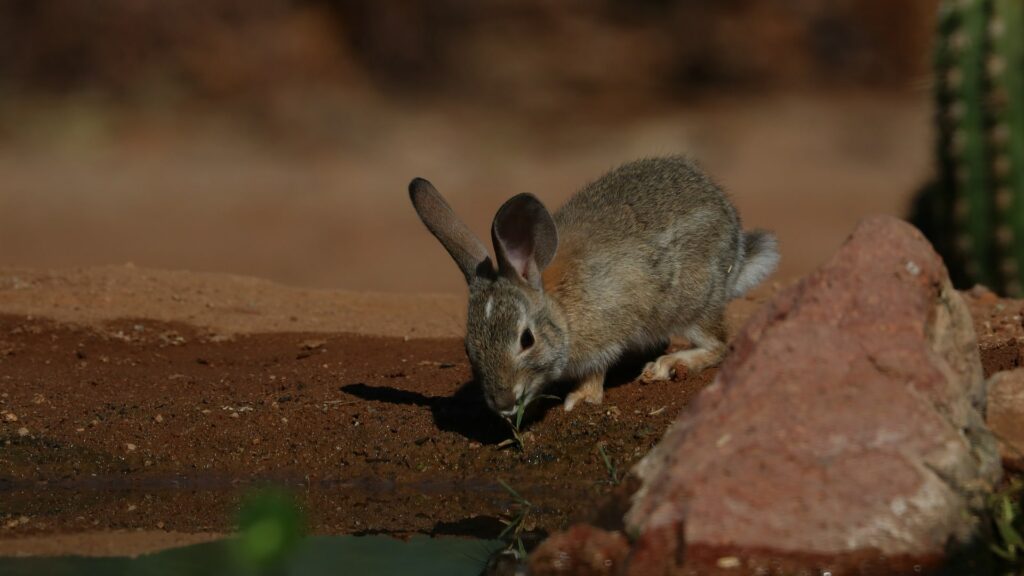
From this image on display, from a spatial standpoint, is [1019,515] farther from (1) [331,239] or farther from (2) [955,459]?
(1) [331,239]

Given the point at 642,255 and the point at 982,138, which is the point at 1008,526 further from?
the point at 982,138

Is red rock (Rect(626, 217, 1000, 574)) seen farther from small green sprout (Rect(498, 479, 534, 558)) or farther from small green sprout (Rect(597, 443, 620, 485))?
small green sprout (Rect(597, 443, 620, 485))

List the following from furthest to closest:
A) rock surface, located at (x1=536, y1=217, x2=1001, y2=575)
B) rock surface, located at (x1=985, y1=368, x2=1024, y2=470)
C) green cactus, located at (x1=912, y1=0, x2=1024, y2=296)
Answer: green cactus, located at (x1=912, y1=0, x2=1024, y2=296) < rock surface, located at (x1=985, y1=368, x2=1024, y2=470) < rock surface, located at (x1=536, y1=217, x2=1001, y2=575)

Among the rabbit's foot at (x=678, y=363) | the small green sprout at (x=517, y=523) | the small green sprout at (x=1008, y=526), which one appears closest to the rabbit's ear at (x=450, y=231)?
the rabbit's foot at (x=678, y=363)

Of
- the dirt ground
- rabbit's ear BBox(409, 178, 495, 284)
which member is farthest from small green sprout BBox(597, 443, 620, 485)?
rabbit's ear BBox(409, 178, 495, 284)

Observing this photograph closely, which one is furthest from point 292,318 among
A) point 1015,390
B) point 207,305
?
point 1015,390
